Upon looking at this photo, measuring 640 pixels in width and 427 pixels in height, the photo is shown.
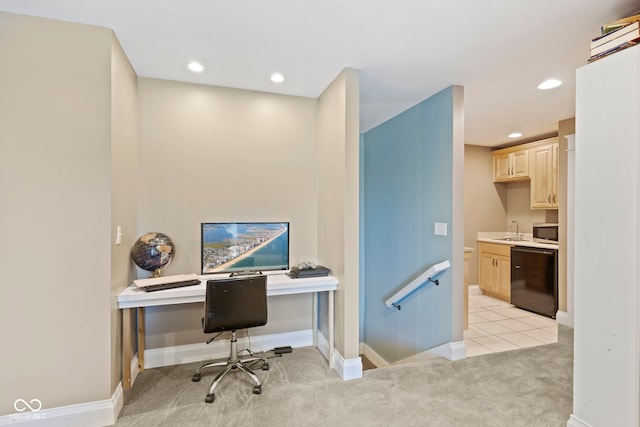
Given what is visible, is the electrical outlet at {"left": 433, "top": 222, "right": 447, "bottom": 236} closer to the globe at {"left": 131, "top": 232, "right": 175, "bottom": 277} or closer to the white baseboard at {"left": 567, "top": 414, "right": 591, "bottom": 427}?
the white baseboard at {"left": 567, "top": 414, "right": 591, "bottom": 427}

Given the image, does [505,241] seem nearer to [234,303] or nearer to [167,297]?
[234,303]

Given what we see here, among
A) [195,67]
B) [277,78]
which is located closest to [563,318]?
[277,78]

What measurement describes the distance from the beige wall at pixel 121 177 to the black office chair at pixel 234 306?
62 centimetres

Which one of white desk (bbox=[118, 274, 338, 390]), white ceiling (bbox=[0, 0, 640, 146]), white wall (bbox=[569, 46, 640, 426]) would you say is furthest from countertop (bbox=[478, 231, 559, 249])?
white desk (bbox=[118, 274, 338, 390])

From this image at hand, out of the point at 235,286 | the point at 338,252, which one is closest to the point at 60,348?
the point at 235,286

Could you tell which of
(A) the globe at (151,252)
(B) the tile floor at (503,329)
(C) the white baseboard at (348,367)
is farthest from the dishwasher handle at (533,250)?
(A) the globe at (151,252)

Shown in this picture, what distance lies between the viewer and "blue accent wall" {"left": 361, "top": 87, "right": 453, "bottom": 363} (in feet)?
9.98

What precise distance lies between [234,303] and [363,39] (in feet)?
6.94

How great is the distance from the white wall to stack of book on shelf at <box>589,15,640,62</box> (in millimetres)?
76

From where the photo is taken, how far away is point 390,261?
13.2 ft

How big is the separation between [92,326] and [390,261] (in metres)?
3.11

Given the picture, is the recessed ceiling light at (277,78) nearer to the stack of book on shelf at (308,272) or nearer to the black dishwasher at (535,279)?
the stack of book on shelf at (308,272)

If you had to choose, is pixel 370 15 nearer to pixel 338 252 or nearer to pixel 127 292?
pixel 338 252

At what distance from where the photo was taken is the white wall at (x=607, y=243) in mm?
1582
